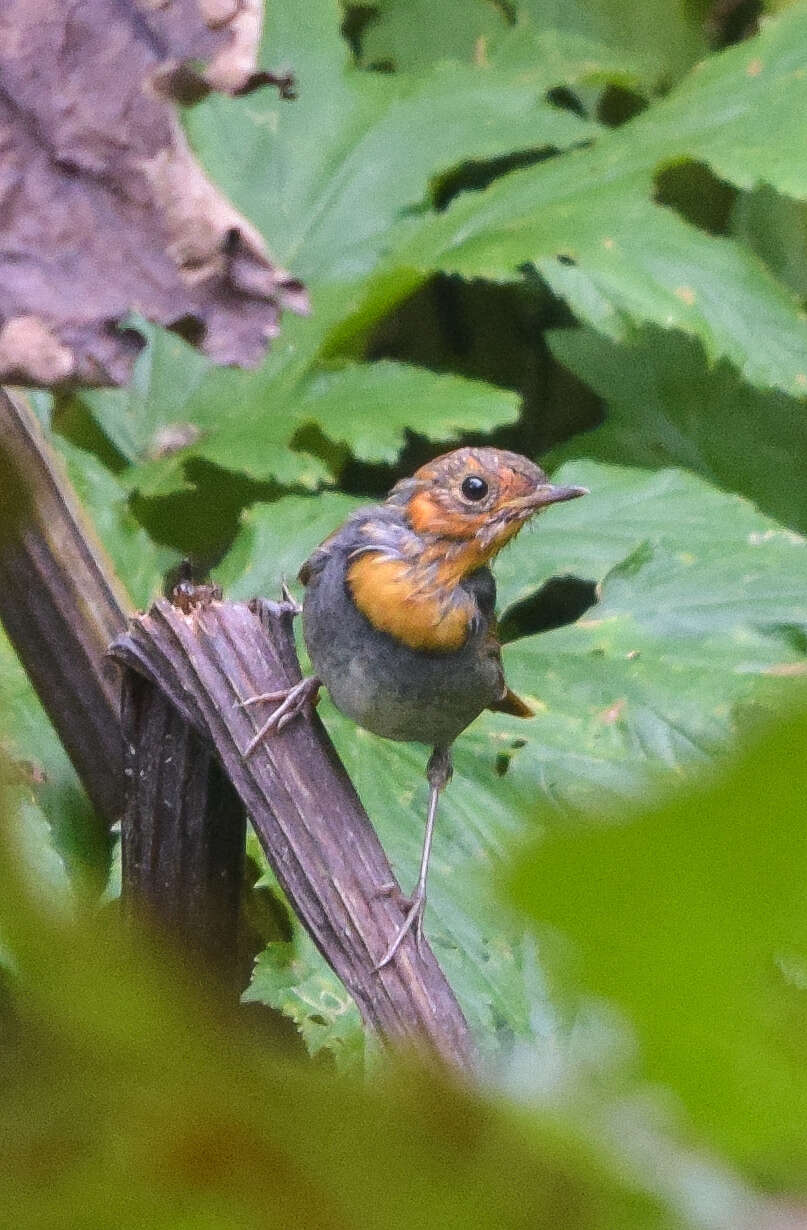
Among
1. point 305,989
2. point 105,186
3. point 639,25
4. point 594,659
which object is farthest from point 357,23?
point 305,989

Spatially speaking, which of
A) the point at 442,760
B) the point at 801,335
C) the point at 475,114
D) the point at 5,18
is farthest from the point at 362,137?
the point at 5,18

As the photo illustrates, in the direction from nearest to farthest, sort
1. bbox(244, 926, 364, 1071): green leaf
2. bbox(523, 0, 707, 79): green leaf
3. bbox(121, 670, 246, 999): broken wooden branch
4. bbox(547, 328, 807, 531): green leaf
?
1. bbox(121, 670, 246, 999): broken wooden branch
2. bbox(244, 926, 364, 1071): green leaf
3. bbox(547, 328, 807, 531): green leaf
4. bbox(523, 0, 707, 79): green leaf

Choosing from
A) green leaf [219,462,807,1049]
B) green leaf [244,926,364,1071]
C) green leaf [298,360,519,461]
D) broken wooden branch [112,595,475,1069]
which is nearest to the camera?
broken wooden branch [112,595,475,1069]

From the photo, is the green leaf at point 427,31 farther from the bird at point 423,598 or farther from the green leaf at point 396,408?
the bird at point 423,598

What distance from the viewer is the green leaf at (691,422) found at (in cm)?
270

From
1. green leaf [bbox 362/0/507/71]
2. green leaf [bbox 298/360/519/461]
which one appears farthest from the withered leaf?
green leaf [bbox 362/0/507/71]

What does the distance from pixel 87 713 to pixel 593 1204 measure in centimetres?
136

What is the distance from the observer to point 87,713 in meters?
1.52

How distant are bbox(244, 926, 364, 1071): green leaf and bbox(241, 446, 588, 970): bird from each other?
4.6 inches

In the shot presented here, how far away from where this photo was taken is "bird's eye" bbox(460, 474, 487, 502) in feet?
4.83

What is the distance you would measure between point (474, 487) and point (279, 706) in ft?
1.60

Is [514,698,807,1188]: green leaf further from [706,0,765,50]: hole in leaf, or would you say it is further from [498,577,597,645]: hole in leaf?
[706,0,765,50]: hole in leaf

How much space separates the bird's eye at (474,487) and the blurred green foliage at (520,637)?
1.10 feet

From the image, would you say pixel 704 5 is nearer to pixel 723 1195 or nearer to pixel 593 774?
pixel 593 774
